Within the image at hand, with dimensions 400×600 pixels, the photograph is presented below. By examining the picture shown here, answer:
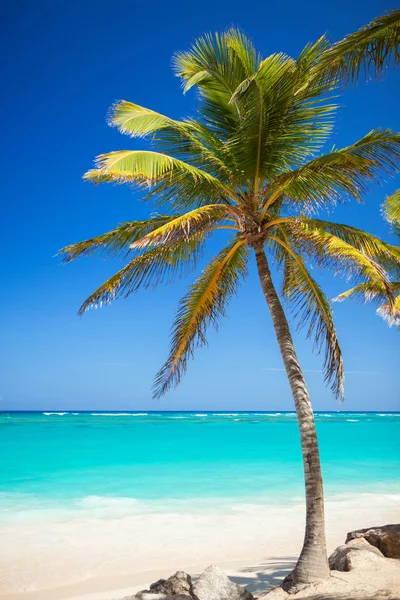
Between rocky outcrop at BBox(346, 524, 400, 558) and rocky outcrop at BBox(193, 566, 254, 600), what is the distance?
6.75 feet

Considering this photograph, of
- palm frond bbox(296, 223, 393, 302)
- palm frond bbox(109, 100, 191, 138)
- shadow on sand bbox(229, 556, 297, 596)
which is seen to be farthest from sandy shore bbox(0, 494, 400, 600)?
palm frond bbox(109, 100, 191, 138)

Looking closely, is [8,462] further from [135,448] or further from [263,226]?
[263,226]

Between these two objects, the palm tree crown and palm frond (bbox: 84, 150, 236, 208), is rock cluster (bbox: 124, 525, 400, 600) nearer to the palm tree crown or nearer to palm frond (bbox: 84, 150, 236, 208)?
the palm tree crown

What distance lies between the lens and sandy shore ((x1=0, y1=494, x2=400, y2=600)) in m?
7.36

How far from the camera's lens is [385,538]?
21.7 feet

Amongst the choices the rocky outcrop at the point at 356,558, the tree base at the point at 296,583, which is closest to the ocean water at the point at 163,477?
the rocky outcrop at the point at 356,558

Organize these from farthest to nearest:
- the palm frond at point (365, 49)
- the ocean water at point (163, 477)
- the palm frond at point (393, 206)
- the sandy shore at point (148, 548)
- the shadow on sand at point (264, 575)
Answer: the ocean water at point (163, 477) → the palm frond at point (393, 206) → the sandy shore at point (148, 548) → the shadow on sand at point (264, 575) → the palm frond at point (365, 49)

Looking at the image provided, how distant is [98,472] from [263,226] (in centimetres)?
1589

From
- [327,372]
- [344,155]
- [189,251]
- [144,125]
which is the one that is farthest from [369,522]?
[144,125]

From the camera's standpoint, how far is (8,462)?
22.1 metres

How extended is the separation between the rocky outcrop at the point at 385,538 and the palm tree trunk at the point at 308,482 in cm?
131

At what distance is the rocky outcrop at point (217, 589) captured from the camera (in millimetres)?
5486

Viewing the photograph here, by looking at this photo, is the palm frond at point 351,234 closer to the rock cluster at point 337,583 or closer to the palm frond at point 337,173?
the palm frond at point 337,173

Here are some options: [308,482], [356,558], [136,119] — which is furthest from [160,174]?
[356,558]
